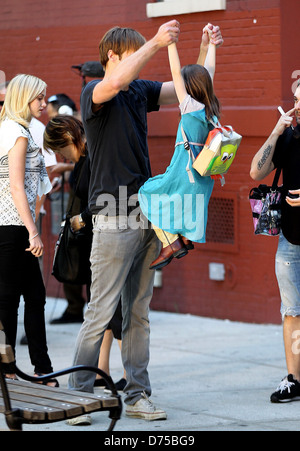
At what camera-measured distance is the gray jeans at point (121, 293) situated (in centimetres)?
548

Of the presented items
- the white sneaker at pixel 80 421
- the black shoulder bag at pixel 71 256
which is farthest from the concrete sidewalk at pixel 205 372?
the black shoulder bag at pixel 71 256

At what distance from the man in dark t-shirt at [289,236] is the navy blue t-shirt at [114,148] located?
991 millimetres

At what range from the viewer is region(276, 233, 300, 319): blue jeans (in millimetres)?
6156

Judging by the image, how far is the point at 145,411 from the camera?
5.68 meters

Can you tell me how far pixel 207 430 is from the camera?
5.45 m

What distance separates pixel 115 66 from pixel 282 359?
303cm

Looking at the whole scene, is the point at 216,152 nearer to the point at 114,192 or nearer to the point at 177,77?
the point at 177,77

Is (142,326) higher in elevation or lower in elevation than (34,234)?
lower

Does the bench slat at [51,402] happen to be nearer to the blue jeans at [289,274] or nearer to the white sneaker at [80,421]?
the white sneaker at [80,421]
